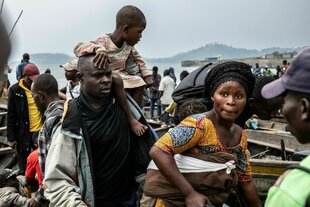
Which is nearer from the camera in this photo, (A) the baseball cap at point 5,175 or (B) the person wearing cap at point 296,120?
(B) the person wearing cap at point 296,120

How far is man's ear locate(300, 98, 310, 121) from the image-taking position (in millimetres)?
1321

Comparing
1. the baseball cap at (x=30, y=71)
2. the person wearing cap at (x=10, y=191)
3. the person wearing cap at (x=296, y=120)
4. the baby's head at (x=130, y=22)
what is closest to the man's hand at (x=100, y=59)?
the baby's head at (x=130, y=22)

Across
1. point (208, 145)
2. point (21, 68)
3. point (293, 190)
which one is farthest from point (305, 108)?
point (21, 68)

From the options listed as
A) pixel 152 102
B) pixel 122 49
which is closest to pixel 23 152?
pixel 122 49

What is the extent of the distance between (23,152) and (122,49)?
129 inches

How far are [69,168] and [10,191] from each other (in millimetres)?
2678

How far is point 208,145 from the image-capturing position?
2.25m

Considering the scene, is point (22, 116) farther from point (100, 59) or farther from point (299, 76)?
point (299, 76)

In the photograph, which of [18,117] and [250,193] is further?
[18,117]

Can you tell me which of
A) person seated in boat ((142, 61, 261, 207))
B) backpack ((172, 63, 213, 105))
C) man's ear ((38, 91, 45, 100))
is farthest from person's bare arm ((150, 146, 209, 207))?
man's ear ((38, 91, 45, 100))

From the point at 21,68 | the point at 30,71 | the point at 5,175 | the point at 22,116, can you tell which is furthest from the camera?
the point at 21,68

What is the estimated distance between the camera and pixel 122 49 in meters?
3.31

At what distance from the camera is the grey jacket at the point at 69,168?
2.27 meters

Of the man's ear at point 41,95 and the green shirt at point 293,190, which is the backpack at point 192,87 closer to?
the man's ear at point 41,95
